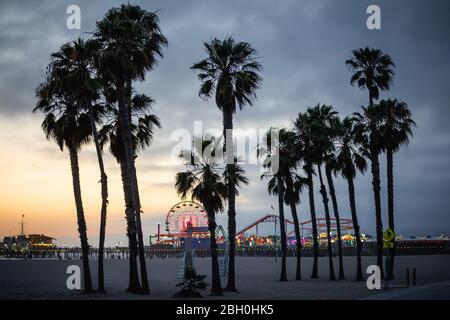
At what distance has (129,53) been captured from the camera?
34625 mm

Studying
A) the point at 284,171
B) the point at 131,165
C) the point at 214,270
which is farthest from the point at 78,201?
the point at 284,171

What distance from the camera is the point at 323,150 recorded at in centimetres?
5109

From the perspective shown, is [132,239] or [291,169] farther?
[291,169]

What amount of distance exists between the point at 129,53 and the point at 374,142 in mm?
22652

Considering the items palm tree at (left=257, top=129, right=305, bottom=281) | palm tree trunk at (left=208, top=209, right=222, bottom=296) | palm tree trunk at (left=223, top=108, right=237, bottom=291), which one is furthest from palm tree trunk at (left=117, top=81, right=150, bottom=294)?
palm tree at (left=257, top=129, right=305, bottom=281)

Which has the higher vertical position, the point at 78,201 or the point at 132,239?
the point at 78,201

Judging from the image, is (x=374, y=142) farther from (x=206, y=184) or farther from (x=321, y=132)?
(x=206, y=184)

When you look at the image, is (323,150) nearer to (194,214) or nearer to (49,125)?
(49,125)

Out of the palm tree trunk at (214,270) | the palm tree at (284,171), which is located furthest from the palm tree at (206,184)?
the palm tree at (284,171)

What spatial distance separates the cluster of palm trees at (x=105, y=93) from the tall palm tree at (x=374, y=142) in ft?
65.8

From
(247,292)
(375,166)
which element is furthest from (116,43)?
(375,166)

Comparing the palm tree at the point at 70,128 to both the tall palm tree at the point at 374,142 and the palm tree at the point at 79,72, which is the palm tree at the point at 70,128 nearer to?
the palm tree at the point at 79,72

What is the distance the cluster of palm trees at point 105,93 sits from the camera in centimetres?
3419

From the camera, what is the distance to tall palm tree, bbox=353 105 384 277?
155ft
